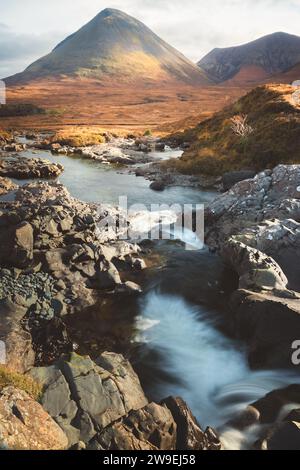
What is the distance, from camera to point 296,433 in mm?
9641

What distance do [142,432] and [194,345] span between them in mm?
6133

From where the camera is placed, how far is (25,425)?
8.66m

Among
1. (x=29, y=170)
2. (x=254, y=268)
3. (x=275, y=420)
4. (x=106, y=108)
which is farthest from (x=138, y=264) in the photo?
(x=106, y=108)

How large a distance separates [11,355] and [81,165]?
38869 mm

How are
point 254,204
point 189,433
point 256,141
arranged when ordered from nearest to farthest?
1. point 189,433
2. point 254,204
3. point 256,141

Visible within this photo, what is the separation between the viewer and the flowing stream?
12287mm

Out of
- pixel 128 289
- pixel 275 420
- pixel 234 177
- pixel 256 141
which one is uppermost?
pixel 256 141

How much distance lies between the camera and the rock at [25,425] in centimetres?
825

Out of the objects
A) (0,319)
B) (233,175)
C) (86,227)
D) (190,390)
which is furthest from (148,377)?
(233,175)

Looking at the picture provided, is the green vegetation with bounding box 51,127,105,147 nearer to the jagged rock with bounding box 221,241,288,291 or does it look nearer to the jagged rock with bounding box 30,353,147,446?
the jagged rock with bounding box 221,241,288,291

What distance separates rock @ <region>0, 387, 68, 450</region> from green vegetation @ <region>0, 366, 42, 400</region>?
47cm

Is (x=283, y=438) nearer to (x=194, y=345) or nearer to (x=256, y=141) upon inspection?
(x=194, y=345)

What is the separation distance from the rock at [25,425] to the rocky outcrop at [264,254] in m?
7.66
